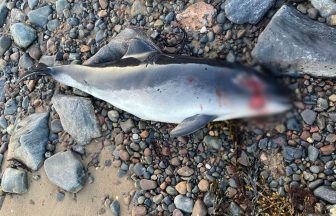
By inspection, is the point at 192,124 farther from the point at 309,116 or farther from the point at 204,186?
the point at 309,116

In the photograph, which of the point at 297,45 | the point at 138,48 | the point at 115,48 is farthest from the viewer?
the point at 115,48

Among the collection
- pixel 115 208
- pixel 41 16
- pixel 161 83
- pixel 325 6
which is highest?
pixel 325 6

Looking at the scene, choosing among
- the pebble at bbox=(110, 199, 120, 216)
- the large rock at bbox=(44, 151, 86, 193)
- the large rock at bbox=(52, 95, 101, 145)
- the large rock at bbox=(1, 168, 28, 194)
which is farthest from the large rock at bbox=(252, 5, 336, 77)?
the large rock at bbox=(1, 168, 28, 194)

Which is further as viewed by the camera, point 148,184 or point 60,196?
point 60,196

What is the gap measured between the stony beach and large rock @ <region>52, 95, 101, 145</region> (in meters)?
0.01

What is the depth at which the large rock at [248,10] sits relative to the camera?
4.87 m

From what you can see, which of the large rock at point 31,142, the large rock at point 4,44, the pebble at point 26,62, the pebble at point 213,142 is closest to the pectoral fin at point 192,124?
the pebble at point 213,142

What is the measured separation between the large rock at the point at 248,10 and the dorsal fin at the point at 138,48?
0.89 m

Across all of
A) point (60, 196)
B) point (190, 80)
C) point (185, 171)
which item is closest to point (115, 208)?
point (60, 196)

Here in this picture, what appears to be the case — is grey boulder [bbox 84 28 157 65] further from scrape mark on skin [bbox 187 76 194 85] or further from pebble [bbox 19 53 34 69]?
scrape mark on skin [bbox 187 76 194 85]

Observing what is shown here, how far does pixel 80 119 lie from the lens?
16.6 feet

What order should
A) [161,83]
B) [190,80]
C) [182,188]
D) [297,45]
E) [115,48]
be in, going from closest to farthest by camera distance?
[190,80]
[161,83]
[297,45]
[182,188]
[115,48]

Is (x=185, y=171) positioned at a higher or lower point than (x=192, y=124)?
lower

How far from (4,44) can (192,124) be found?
2815 millimetres
